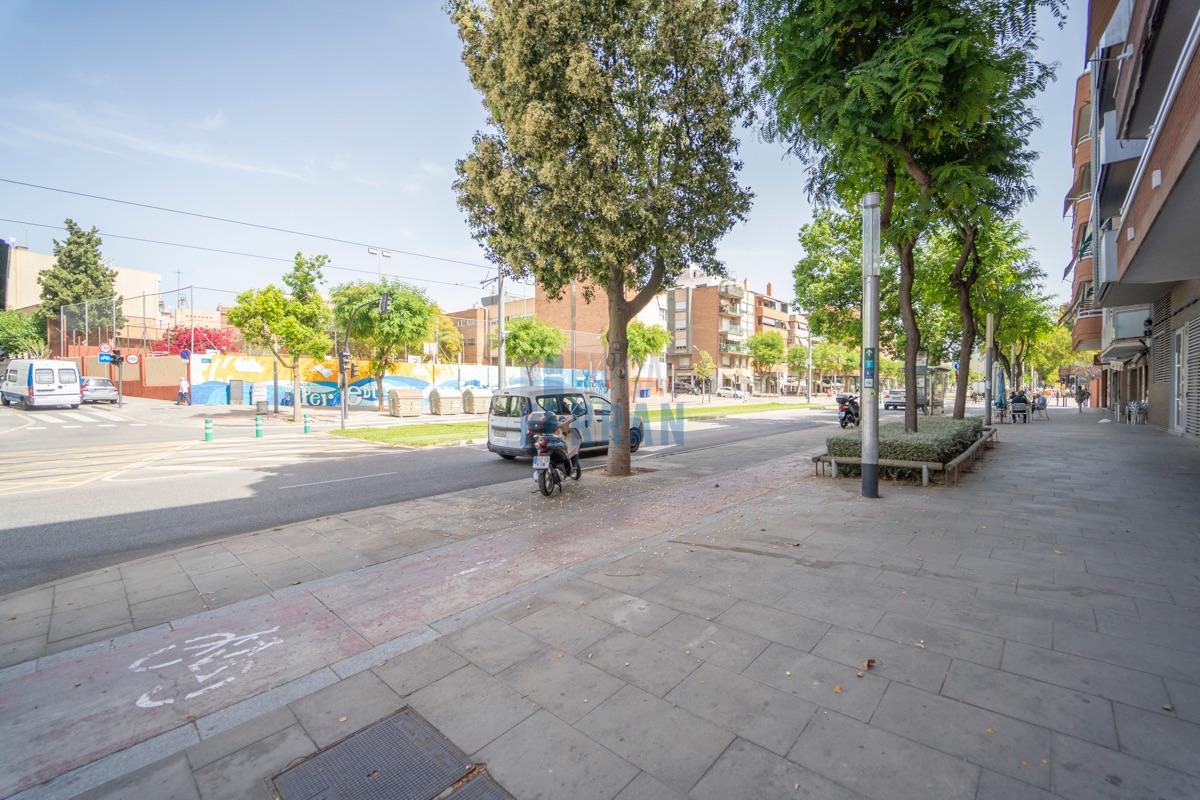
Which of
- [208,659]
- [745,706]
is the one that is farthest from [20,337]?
[745,706]

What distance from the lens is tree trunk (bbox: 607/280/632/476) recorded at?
10.1m

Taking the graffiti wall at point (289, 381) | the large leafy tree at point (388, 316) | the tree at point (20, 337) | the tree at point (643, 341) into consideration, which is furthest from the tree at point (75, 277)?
the tree at point (643, 341)

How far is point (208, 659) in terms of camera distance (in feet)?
11.6

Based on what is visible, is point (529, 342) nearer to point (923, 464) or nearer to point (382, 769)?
point (923, 464)

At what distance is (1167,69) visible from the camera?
342 inches

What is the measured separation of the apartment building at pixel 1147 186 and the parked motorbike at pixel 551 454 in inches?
306

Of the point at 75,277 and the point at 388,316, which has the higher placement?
the point at 75,277

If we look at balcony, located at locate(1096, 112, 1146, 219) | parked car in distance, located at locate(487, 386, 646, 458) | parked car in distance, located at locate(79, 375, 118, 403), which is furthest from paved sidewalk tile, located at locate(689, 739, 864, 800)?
parked car in distance, located at locate(79, 375, 118, 403)

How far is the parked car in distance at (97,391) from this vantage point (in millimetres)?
32500

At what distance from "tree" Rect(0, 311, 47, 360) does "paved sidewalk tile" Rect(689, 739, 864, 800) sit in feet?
228

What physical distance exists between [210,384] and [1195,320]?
44645 mm

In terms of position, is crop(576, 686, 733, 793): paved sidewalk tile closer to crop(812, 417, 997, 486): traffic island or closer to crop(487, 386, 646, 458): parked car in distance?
crop(812, 417, 997, 486): traffic island

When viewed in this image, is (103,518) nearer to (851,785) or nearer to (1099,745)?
(851,785)

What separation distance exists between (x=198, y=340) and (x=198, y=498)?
54.2 metres
